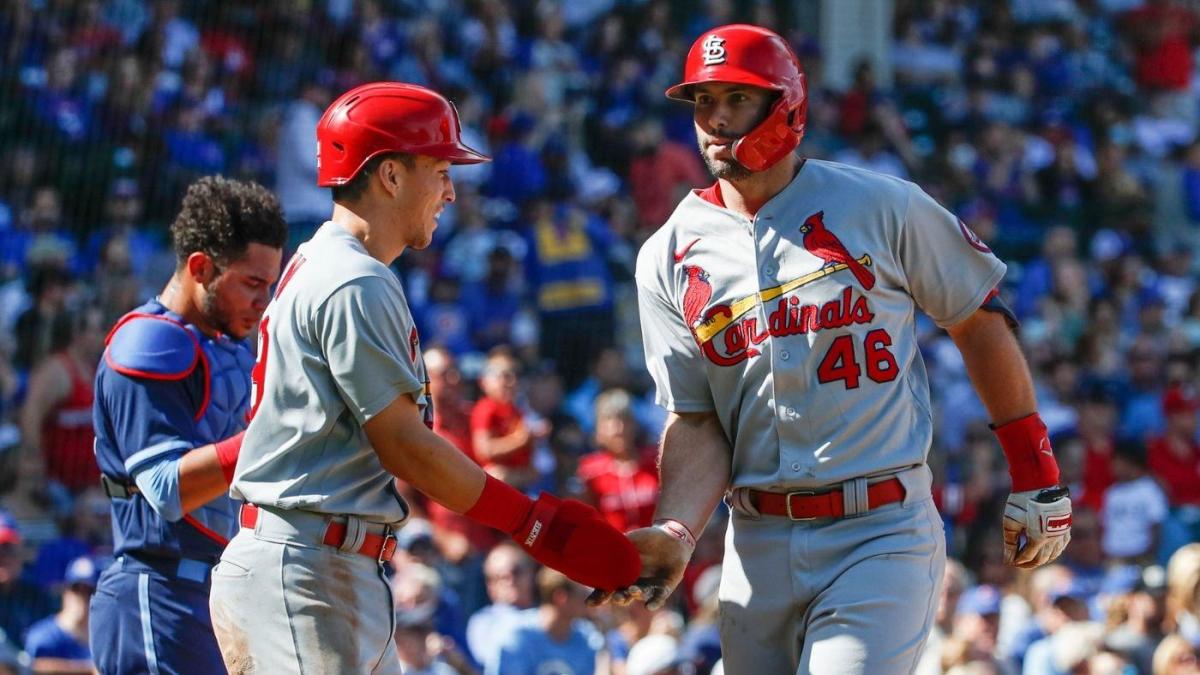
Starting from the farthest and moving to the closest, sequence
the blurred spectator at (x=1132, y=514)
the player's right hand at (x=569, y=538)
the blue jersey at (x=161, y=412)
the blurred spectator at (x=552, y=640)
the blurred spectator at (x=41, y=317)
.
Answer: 1. the blurred spectator at (x=1132, y=514)
2. the blurred spectator at (x=41, y=317)
3. the blurred spectator at (x=552, y=640)
4. the blue jersey at (x=161, y=412)
5. the player's right hand at (x=569, y=538)

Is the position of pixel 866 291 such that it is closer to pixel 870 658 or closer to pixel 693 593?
pixel 870 658

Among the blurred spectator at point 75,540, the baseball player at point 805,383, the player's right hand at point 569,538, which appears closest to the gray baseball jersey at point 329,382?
the player's right hand at point 569,538

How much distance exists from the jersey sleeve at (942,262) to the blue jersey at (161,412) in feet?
6.24

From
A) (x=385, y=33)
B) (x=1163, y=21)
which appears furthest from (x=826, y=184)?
(x=1163, y=21)

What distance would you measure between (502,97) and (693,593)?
6279 millimetres

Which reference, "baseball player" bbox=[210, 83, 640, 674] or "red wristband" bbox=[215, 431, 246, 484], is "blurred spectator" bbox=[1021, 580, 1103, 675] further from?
"red wristband" bbox=[215, 431, 246, 484]

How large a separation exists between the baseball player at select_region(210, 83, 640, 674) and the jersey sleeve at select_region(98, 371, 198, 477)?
0.59m

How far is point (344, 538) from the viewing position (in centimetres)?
380

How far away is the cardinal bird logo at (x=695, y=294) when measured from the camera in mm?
4359

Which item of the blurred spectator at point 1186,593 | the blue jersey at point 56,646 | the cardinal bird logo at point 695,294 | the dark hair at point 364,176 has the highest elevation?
the dark hair at point 364,176

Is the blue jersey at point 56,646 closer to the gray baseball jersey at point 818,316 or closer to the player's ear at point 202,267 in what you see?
the player's ear at point 202,267

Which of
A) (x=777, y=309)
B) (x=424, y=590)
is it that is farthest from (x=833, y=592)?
(x=424, y=590)

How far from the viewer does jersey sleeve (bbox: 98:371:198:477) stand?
174 inches

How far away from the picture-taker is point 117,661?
14.9 ft
